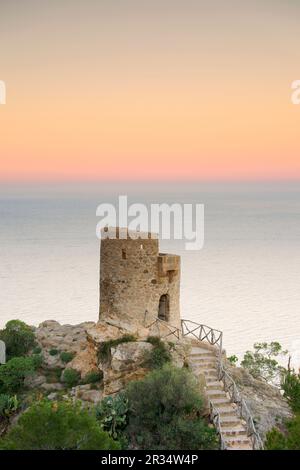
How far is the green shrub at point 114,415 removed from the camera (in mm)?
26000

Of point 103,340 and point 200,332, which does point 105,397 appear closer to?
point 103,340

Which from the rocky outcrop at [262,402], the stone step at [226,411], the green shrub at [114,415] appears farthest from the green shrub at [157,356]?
the rocky outcrop at [262,402]

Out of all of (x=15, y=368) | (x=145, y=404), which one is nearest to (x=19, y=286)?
(x=15, y=368)

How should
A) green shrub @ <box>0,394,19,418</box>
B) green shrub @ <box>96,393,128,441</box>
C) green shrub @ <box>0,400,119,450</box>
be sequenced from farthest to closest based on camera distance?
green shrub @ <box>0,394,19,418</box>
green shrub @ <box>96,393,128,441</box>
green shrub @ <box>0,400,119,450</box>

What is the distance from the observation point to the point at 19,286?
86500 mm

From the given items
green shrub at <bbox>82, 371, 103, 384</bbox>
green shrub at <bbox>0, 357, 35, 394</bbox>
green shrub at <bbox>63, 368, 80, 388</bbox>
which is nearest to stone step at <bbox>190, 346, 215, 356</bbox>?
green shrub at <bbox>82, 371, 103, 384</bbox>

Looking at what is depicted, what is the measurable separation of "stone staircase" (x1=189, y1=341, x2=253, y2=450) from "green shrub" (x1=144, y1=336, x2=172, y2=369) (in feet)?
5.28

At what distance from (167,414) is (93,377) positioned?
5.48m

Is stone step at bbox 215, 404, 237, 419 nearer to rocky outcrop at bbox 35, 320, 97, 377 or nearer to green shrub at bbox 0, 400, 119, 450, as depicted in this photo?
rocky outcrop at bbox 35, 320, 97, 377

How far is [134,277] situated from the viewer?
3066 centimetres

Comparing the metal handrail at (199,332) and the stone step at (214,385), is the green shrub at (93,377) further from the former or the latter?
the stone step at (214,385)

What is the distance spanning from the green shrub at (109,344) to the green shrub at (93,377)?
3.54 feet

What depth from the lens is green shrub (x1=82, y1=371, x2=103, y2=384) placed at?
30453 mm

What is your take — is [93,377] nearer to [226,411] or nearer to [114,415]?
[114,415]
